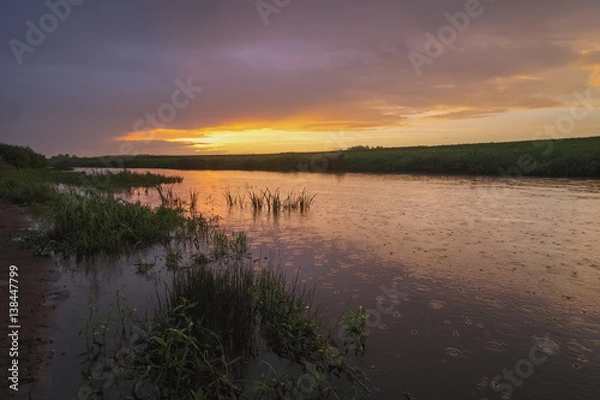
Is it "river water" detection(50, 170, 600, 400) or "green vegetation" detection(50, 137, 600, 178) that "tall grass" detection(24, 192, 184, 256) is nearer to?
"river water" detection(50, 170, 600, 400)

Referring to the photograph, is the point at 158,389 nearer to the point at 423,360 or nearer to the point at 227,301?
the point at 227,301

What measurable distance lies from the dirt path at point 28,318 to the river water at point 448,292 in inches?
10.8

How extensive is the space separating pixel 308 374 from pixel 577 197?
97.2ft

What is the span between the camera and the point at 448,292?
10359mm

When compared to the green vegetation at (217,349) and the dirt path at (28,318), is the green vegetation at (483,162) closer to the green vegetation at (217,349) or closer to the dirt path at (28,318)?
the green vegetation at (217,349)

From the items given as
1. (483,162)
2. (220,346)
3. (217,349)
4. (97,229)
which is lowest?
(217,349)

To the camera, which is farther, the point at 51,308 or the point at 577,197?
the point at 577,197

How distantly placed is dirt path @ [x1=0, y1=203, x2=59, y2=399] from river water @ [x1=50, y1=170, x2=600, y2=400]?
27 cm

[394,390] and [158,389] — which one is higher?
[158,389]

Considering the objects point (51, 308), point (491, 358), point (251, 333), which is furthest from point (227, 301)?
point (491, 358)

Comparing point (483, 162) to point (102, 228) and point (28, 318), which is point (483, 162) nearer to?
point (102, 228)

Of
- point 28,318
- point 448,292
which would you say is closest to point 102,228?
point 28,318

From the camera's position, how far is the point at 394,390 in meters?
6.17

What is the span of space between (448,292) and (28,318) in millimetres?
10050
